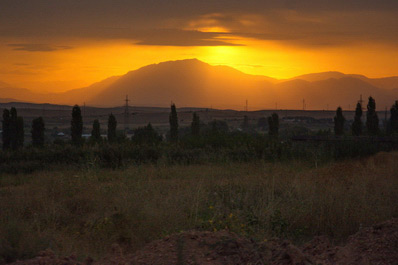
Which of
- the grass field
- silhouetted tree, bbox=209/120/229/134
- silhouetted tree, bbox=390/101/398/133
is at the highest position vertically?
silhouetted tree, bbox=390/101/398/133

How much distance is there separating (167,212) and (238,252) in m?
A: 2.60

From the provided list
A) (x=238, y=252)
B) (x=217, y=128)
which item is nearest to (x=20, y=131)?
(x=217, y=128)

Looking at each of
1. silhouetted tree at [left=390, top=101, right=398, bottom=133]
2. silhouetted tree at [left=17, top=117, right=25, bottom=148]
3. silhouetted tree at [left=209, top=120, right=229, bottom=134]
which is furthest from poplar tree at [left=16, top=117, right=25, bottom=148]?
silhouetted tree at [left=390, top=101, right=398, bottom=133]

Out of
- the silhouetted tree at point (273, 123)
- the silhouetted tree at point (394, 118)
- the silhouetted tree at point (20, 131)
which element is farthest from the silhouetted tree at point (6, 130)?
the silhouetted tree at point (394, 118)

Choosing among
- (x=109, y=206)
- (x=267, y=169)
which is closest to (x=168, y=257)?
(x=109, y=206)

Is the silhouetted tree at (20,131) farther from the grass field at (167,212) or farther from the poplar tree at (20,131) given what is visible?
the grass field at (167,212)

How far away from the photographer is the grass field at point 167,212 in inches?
286

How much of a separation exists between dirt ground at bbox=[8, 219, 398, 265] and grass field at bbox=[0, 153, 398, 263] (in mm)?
903

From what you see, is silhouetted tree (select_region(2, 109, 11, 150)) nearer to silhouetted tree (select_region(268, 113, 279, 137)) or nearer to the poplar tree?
the poplar tree

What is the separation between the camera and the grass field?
7.25m

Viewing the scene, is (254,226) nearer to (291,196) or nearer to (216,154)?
(291,196)

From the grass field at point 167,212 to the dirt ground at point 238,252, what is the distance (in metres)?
0.90

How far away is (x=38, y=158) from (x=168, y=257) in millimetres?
15701

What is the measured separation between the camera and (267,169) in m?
15.8
